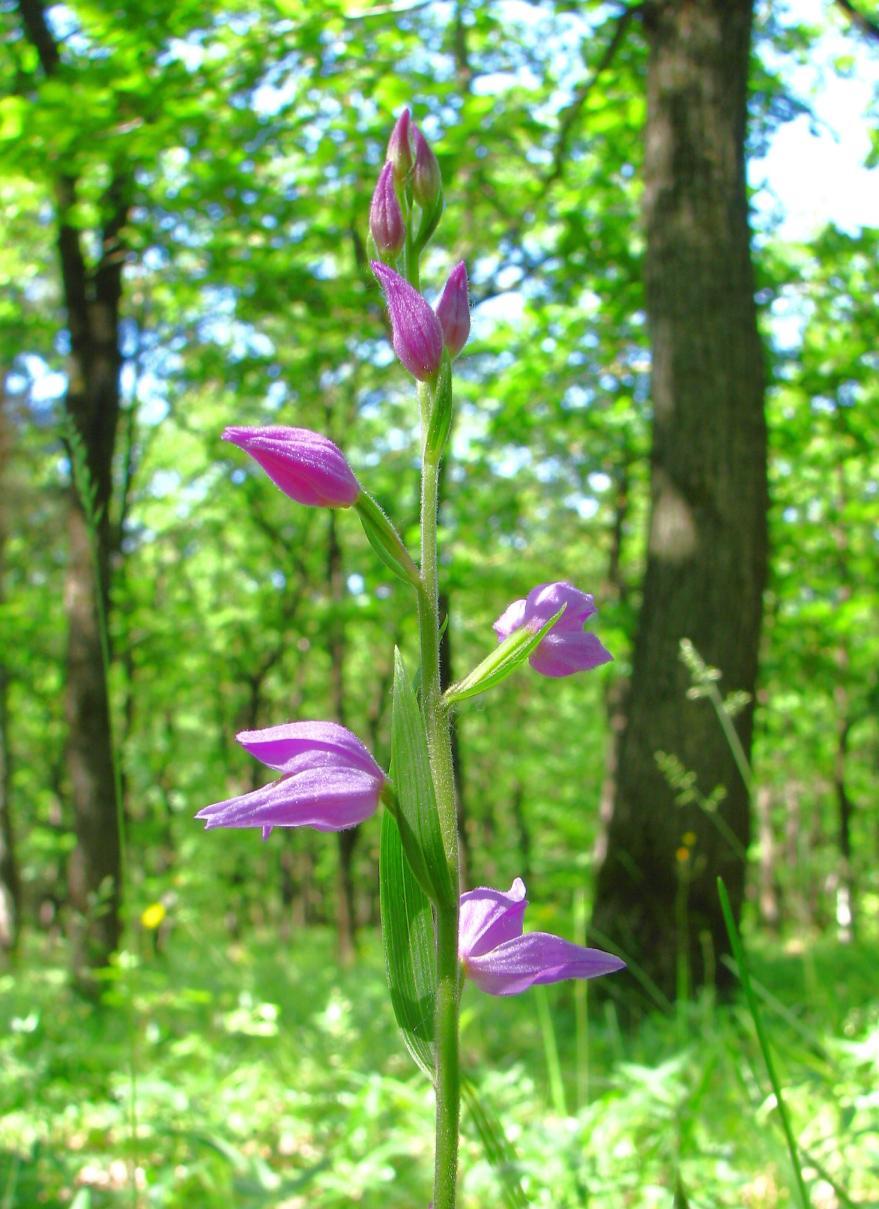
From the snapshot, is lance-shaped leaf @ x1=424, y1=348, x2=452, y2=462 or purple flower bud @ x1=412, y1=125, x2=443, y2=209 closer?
lance-shaped leaf @ x1=424, y1=348, x2=452, y2=462

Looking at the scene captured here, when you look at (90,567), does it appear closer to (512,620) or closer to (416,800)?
(512,620)

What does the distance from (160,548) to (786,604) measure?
9164 mm

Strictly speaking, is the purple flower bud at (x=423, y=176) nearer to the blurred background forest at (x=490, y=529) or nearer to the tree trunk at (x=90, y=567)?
the blurred background forest at (x=490, y=529)

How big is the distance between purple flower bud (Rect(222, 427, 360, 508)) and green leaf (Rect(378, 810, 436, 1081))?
0.30 metres

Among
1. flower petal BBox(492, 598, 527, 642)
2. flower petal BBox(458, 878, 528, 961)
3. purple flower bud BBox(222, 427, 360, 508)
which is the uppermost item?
purple flower bud BBox(222, 427, 360, 508)

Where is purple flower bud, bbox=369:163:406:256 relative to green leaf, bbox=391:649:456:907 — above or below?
above

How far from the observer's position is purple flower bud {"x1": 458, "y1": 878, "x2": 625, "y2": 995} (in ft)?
3.00

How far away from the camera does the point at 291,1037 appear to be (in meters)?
3.34

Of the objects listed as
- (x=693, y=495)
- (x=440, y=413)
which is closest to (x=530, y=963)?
(x=440, y=413)

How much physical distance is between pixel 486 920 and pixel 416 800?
166 mm

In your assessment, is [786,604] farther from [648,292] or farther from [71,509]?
[71,509]

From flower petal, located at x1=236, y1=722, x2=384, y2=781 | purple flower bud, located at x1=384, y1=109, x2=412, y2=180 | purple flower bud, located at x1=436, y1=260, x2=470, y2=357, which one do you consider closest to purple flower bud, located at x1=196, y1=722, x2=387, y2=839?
flower petal, located at x1=236, y1=722, x2=384, y2=781

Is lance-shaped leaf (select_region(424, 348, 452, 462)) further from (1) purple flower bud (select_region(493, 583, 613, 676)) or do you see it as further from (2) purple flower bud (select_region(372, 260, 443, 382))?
(1) purple flower bud (select_region(493, 583, 613, 676))

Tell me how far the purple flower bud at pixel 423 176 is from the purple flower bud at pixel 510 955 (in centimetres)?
74
